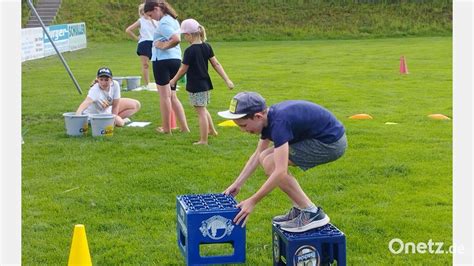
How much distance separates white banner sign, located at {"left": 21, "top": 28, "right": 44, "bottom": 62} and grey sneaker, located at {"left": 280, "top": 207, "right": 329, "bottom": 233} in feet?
63.9

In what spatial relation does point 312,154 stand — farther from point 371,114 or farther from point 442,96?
point 442,96

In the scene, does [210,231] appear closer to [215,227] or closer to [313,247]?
[215,227]

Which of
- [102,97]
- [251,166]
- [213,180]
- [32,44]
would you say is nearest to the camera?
[251,166]

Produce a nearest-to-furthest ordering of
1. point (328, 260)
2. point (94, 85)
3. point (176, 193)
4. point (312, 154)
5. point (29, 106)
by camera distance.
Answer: point (328, 260)
point (312, 154)
point (176, 193)
point (94, 85)
point (29, 106)

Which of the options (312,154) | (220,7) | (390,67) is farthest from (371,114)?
(220,7)

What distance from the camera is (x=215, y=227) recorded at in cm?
479

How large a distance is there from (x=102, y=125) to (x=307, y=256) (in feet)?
18.2

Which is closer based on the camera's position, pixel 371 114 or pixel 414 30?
pixel 371 114

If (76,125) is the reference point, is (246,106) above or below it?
above

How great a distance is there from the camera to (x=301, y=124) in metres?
4.80

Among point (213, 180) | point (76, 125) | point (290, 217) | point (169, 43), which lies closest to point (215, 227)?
point (290, 217)

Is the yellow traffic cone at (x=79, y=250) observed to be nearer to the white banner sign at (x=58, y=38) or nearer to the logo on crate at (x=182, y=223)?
the logo on crate at (x=182, y=223)

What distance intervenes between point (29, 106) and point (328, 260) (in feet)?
30.4

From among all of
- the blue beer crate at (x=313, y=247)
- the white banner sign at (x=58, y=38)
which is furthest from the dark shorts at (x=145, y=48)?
the white banner sign at (x=58, y=38)
